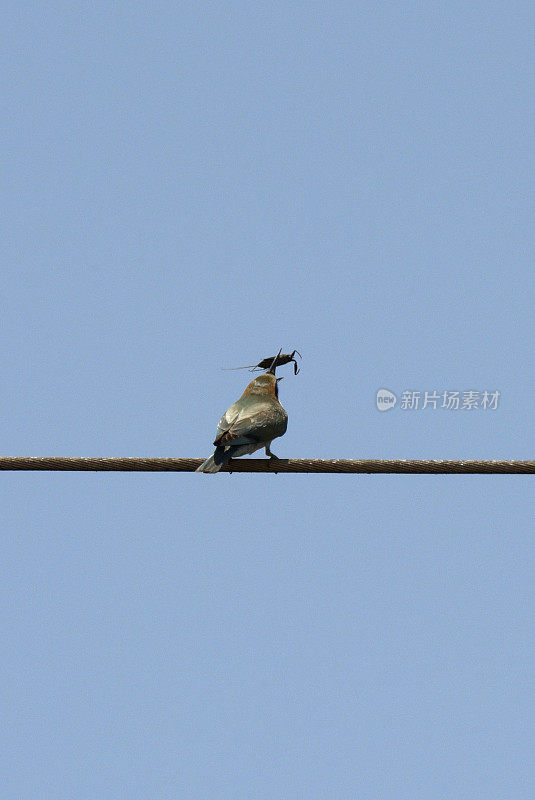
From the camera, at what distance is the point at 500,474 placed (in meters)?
8.88

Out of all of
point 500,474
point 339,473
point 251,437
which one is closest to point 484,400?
point 500,474

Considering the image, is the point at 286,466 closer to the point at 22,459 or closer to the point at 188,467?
the point at 188,467

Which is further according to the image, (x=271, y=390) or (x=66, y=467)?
(x=271, y=390)

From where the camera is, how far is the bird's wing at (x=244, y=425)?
9.13m

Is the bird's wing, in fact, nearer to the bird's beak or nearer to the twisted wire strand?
the twisted wire strand

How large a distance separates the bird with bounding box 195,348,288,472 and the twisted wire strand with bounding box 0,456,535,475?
221 millimetres

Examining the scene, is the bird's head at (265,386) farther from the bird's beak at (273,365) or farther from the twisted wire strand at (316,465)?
the twisted wire strand at (316,465)

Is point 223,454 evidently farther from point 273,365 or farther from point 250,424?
point 273,365

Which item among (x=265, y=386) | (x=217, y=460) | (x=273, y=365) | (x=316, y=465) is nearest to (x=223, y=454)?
(x=217, y=460)

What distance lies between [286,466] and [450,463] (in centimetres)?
140

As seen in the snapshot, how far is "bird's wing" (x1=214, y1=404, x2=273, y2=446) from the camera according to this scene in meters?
9.13

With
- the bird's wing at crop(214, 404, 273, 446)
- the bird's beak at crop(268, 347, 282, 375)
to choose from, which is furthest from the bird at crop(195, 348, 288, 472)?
the bird's beak at crop(268, 347, 282, 375)

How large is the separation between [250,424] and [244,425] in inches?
2.4

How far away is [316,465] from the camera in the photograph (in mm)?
8977
